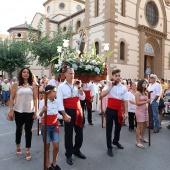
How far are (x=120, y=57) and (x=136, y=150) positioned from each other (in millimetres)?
16695

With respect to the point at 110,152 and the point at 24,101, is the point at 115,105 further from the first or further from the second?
the point at 24,101

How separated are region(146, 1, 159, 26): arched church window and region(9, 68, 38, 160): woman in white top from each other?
2210 centimetres

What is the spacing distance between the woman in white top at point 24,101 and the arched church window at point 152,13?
22104 mm

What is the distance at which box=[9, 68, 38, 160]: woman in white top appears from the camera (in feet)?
15.0

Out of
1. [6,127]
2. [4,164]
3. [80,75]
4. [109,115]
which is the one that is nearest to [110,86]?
[109,115]

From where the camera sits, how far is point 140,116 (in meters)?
5.64

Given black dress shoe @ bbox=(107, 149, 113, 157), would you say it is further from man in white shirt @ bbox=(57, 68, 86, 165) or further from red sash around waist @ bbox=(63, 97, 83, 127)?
red sash around waist @ bbox=(63, 97, 83, 127)

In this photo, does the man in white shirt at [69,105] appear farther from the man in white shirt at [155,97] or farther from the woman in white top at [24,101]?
the man in white shirt at [155,97]

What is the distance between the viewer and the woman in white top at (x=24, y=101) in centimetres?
457

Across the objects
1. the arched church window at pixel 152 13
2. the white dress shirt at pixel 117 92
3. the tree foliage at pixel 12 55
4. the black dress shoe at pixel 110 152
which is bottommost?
the black dress shoe at pixel 110 152

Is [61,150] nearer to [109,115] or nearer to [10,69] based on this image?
[109,115]

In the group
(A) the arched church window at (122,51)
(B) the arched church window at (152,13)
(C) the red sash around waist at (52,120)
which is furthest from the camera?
(B) the arched church window at (152,13)

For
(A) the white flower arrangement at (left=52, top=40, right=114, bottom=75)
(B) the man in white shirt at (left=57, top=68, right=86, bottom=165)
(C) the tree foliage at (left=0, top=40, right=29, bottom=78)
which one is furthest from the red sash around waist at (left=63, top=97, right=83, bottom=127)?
(C) the tree foliage at (left=0, top=40, right=29, bottom=78)

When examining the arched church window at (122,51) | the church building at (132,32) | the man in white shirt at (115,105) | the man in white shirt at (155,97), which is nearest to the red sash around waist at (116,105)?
the man in white shirt at (115,105)
